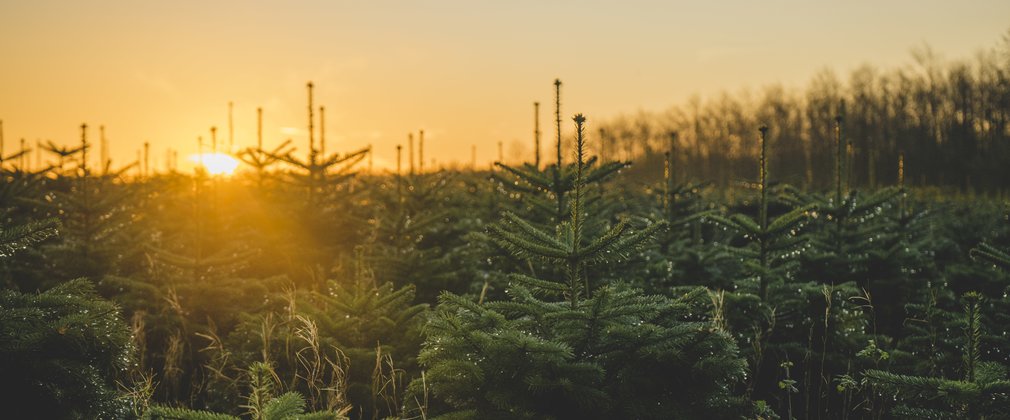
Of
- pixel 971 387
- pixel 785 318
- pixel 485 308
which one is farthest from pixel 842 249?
pixel 485 308

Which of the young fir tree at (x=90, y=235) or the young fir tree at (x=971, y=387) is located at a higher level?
the young fir tree at (x=90, y=235)

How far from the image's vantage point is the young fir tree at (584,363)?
3113 millimetres

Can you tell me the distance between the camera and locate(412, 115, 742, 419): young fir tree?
10.2 feet

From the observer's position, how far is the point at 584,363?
3104mm

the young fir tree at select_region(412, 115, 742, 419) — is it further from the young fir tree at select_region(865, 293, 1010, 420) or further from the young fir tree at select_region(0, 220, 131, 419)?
the young fir tree at select_region(0, 220, 131, 419)

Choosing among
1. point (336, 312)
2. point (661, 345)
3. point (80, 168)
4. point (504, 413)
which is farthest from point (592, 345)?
point (80, 168)

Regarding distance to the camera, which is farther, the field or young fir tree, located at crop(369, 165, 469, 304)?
young fir tree, located at crop(369, 165, 469, 304)

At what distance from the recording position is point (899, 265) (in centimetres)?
699

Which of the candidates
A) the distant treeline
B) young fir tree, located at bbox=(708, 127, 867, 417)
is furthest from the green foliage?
the distant treeline

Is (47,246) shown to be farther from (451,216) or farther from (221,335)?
(451,216)

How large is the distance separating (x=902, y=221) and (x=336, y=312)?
373 inches

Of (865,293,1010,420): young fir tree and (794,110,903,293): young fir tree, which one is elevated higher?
(794,110,903,293): young fir tree

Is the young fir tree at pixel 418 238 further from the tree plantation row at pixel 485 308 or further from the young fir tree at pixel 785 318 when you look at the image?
the young fir tree at pixel 785 318

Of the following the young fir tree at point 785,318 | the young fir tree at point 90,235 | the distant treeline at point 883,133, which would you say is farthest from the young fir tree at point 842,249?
the distant treeline at point 883,133
